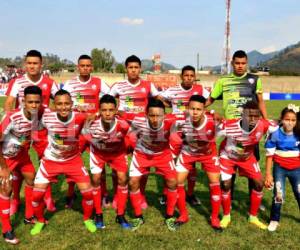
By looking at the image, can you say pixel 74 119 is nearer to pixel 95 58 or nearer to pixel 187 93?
pixel 187 93

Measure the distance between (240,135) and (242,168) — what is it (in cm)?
55

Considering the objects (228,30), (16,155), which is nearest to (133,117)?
(16,155)

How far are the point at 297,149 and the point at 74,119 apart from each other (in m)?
3.45

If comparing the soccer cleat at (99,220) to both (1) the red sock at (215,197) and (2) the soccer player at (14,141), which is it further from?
(1) the red sock at (215,197)

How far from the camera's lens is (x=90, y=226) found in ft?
18.5

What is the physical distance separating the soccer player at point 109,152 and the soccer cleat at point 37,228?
0.85 m

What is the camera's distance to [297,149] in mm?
5582

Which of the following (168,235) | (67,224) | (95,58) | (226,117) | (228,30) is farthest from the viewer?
(95,58)

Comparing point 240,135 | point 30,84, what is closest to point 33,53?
point 30,84

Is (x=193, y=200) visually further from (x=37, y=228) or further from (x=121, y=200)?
(x=37, y=228)

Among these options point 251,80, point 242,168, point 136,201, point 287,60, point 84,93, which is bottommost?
point 287,60

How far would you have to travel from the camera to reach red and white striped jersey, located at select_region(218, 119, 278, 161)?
5.60 meters

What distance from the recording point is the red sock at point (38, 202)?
538cm

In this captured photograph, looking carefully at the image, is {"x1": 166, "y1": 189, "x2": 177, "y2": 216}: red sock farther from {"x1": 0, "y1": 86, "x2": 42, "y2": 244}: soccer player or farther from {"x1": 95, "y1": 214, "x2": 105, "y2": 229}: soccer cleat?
{"x1": 0, "y1": 86, "x2": 42, "y2": 244}: soccer player
